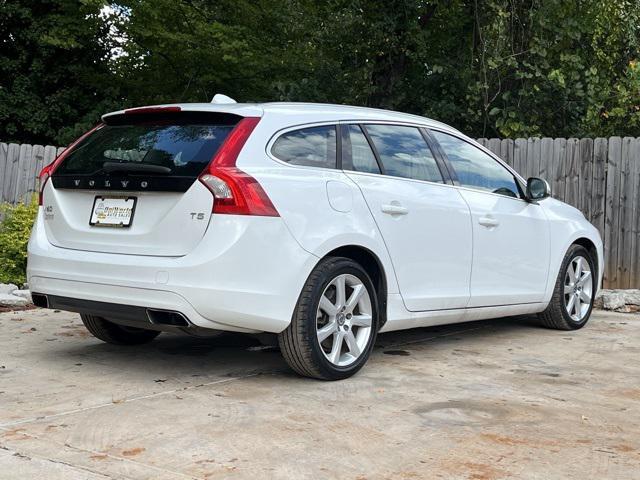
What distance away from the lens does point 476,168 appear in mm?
6758

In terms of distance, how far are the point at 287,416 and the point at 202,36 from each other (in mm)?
17131

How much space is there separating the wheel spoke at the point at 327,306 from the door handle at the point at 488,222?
1.70 m

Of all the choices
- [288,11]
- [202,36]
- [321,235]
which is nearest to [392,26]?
[288,11]

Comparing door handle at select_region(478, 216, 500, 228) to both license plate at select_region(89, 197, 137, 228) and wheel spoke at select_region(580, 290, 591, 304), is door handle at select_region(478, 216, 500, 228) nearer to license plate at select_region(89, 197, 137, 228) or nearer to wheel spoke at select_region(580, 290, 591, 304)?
wheel spoke at select_region(580, 290, 591, 304)

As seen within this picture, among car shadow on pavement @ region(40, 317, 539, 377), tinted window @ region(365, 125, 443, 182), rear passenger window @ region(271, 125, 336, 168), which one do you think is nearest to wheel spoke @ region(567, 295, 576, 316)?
car shadow on pavement @ region(40, 317, 539, 377)

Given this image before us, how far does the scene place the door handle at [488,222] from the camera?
6.51 meters

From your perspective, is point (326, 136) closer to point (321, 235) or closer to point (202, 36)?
point (321, 235)

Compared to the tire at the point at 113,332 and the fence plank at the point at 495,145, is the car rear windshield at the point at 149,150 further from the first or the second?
the fence plank at the point at 495,145

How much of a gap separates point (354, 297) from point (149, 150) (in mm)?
1501

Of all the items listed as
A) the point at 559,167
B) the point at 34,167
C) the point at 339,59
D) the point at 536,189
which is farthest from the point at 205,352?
the point at 339,59

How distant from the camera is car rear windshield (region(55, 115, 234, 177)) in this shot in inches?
197

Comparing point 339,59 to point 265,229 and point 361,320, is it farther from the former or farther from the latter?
A: point 265,229

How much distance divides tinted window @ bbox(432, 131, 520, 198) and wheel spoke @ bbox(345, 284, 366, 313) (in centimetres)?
150

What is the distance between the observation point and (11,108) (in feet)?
73.6
